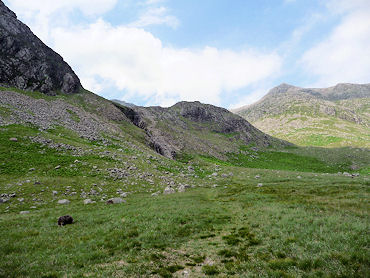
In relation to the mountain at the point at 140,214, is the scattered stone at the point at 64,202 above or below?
below

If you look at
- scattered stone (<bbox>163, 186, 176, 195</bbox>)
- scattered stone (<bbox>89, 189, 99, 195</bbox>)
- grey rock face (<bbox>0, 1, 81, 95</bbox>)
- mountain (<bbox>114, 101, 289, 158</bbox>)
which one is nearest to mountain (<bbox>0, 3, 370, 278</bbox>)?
scattered stone (<bbox>89, 189, 99, 195</bbox>)

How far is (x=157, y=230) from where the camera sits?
16.0 meters

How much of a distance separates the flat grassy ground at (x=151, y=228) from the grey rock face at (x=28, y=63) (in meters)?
42.5

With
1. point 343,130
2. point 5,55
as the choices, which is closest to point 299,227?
point 5,55

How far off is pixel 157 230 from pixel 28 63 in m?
89.2

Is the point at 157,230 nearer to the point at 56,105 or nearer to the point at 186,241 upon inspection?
the point at 186,241

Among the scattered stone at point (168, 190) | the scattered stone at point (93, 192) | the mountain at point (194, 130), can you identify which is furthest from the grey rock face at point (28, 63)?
the scattered stone at point (168, 190)

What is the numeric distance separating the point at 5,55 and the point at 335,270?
9971 centimetres

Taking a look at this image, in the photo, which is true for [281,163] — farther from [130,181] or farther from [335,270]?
[335,270]

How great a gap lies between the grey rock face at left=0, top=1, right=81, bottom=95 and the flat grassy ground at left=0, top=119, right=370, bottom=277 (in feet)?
139

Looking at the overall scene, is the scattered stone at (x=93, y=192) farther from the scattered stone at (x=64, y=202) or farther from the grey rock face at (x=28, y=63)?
the grey rock face at (x=28, y=63)

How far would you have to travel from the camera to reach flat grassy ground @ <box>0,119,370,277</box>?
10.1 meters

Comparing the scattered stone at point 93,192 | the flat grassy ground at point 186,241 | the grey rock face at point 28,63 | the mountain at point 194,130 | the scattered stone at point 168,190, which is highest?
the grey rock face at point 28,63

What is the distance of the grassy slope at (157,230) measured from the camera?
33.0 feet
